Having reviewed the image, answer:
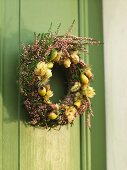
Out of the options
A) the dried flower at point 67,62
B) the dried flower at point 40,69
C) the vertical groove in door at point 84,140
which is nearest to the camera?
the dried flower at point 40,69

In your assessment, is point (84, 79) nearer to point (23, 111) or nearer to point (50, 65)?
point (50, 65)

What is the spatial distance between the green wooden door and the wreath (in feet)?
0.28

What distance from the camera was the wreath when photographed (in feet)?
6.30

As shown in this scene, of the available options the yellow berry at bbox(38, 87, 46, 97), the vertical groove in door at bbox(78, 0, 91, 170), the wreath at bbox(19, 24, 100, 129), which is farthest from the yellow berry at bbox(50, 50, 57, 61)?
the vertical groove in door at bbox(78, 0, 91, 170)

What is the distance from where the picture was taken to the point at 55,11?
7.30 feet

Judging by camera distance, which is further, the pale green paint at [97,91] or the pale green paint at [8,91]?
the pale green paint at [97,91]

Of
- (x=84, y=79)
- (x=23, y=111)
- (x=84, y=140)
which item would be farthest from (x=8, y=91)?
(x=84, y=140)

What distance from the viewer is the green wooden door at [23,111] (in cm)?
204

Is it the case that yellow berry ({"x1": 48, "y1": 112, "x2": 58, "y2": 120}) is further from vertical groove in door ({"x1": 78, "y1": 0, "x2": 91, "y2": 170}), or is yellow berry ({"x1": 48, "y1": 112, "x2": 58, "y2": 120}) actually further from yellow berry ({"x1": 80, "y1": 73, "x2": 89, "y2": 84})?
vertical groove in door ({"x1": 78, "y1": 0, "x2": 91, "y2": 170})

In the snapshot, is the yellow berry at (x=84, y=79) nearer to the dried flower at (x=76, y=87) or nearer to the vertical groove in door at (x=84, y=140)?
the dried flower at (x=76, y=87)

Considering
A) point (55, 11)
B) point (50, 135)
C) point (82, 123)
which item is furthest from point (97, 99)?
point (55, 11)

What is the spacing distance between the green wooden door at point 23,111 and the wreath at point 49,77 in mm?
86

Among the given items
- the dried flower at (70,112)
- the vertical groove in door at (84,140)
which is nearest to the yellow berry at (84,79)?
the dried flower at (70,112)

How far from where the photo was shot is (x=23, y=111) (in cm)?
206
